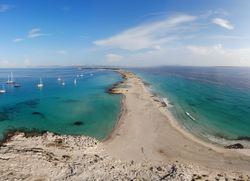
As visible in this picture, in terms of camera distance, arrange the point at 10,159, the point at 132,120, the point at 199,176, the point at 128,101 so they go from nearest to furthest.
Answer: the point at 199,176, the point at 10,159, the point at 132,120, the point at 128,101

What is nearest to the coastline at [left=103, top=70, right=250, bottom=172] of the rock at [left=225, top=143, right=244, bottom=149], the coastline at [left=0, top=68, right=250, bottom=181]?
the coastline at [left=0, top=68, right=250, bottom=181]

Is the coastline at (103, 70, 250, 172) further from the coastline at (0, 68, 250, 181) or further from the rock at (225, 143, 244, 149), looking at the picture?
the rock at (225, 143, 244, 149)

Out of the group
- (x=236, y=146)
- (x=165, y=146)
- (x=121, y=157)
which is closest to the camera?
(x=121, y=157)

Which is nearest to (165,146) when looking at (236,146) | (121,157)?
(121,157)

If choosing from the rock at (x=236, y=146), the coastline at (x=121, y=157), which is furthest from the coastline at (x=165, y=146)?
the rock at (x=236, y=146)

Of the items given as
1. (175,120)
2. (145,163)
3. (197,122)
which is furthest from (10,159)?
(197,122)

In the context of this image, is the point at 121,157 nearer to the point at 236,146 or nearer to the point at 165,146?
the point at 165,146

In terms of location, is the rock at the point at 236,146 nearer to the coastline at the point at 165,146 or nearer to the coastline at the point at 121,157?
the coastline at the point at 165,146

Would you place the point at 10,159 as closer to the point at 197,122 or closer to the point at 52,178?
the point at 52,178
